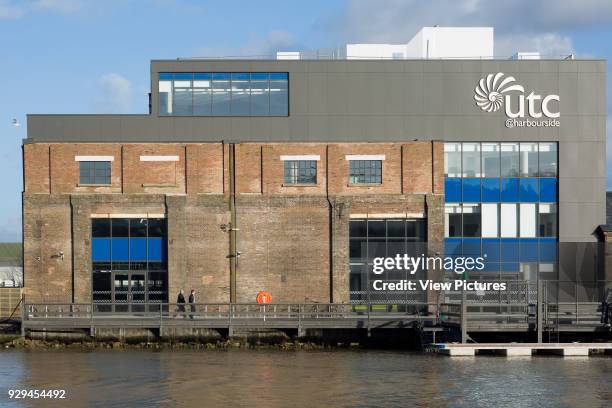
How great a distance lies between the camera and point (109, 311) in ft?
169

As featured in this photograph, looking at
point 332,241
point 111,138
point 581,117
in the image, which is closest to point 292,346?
point 332,241

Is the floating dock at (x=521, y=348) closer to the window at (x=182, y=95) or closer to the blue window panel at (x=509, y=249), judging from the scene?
the blue window panel at (x=509, y=249)

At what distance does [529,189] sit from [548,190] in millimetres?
957

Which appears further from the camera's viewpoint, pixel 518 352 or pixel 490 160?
pixel 490 160

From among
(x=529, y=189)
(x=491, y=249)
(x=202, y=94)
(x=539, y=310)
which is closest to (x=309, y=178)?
(x=202, y=94)

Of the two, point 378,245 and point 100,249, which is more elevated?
point 378,245

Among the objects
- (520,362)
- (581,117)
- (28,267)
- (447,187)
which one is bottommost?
(520,362)

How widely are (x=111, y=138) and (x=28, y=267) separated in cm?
743

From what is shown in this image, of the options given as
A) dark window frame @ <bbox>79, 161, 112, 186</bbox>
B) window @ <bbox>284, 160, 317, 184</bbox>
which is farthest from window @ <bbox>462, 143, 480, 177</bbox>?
dark window frame @ <bbox>79, 161, 112, 186</bbox>

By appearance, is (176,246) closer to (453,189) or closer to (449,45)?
(453,189)

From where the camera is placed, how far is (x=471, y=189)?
53969 millimetres

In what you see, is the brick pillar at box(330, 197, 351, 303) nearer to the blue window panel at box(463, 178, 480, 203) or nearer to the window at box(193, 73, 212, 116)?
the blue window panel at box(463, 178, 480, 203)

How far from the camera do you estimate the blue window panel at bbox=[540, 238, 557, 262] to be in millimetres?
53875

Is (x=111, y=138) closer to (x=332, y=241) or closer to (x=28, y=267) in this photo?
(x=28, y=267)
